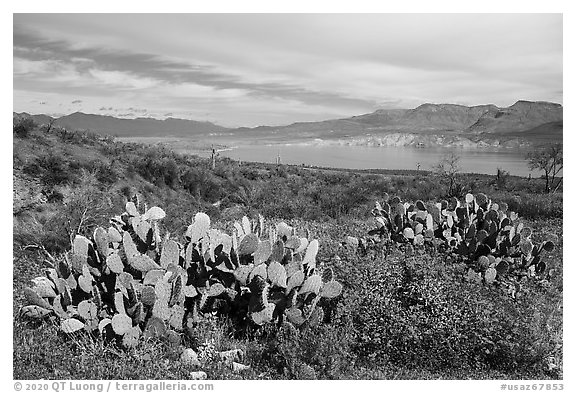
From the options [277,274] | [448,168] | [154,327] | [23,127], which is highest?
[23,127]

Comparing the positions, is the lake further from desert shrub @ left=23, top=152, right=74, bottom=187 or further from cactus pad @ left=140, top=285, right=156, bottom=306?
cactus pad @ left=140, top=285, right=156, bottom=306

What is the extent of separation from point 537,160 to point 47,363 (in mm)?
13827

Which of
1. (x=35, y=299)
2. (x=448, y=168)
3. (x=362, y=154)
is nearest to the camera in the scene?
(x=35, y=299)

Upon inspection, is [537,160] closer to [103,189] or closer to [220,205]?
[220,205]

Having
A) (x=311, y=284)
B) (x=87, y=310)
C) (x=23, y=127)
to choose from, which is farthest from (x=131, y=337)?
(x=23, y=127)

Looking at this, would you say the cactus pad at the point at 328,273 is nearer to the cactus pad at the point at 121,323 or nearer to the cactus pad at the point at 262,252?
the cactus pad at the point at 262,252

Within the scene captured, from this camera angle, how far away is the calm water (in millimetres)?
17062

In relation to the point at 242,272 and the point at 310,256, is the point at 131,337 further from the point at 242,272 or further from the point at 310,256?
the point at 310,256

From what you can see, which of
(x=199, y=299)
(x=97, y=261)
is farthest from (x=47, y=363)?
(x=199, y=299)

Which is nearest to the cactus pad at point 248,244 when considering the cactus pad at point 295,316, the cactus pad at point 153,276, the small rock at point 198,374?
the cactus pad at point 295,316

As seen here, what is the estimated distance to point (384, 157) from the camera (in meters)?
21.4

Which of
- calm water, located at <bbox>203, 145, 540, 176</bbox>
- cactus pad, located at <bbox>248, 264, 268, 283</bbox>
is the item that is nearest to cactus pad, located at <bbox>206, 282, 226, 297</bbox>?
cactus pad, located at <bbox>248, 264, 268, 283</bbox>

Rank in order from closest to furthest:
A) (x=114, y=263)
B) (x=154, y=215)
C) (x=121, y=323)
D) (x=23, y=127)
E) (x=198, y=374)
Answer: (x=121, y=323), (x=198, y=374), (x=114, y=263), (x=154, y=215), (x=23, y=127)
